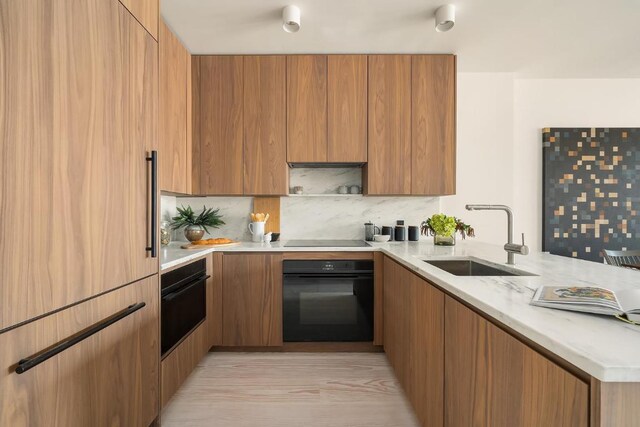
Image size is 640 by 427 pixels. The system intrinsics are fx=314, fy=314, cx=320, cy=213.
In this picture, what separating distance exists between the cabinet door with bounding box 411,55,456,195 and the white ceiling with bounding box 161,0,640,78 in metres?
0.12

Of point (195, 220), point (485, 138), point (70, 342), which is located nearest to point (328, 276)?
point (195, 220)

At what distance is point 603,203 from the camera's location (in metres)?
3.21

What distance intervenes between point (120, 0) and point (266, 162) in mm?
1543

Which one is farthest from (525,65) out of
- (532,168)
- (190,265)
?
(190,265)

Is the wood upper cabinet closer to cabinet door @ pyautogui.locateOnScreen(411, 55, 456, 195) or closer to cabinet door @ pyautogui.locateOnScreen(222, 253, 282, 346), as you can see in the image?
cabinet door @ pyautogui.locateOnScreen(222, 253, 282, 346)

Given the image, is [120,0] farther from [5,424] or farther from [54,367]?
[5,424]

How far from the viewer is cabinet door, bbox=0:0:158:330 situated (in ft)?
2.79

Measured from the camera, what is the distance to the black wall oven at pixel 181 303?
1.74 metres

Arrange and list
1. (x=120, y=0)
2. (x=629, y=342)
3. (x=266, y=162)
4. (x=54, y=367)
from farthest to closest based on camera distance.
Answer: (x=266, y=162)
(x=120, y=0)
(x=54, y=367)
(x=629, y=342)

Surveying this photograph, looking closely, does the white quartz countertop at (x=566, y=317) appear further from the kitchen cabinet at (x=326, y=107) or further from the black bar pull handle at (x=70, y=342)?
the kitchen cabinet at (x=326, y=107)

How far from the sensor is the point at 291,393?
6.51 feet

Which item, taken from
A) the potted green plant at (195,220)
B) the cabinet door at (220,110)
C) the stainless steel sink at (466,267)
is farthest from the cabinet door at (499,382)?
the potted green plant at (195,220)

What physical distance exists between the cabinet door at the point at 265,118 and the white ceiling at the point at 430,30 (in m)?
0.16

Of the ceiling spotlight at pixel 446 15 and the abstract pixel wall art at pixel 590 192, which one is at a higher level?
the ceiling spotlight at pixel 446 15
